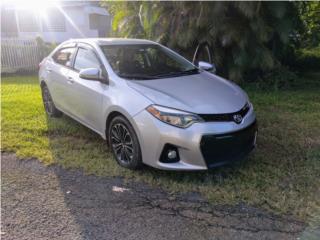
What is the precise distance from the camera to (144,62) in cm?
456

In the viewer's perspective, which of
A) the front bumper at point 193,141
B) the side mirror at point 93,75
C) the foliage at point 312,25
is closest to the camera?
the front bumper at point 193,141

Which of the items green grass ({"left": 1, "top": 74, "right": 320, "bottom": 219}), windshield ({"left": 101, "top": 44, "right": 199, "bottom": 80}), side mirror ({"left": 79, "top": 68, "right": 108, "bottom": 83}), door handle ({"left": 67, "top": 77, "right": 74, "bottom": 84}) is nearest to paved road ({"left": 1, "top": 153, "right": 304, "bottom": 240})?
green grass ({"left": 1, "top": 74, "right": 320, "bottom": 219})

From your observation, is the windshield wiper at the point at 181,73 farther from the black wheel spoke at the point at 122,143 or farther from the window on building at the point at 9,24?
the window on building at the point at 9,24

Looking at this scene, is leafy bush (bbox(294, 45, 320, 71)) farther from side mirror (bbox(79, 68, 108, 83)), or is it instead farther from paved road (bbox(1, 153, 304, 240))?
paved road (bbox(1, 153, 304, 240))

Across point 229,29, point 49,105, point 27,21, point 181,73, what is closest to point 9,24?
point 27,21

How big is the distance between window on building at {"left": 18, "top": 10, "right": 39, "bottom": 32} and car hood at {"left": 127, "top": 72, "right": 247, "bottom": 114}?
19.9 meters


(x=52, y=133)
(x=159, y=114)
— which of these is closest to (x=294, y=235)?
(x=159, y=114)

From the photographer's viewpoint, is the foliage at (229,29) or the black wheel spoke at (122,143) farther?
the foliage at (229,29)

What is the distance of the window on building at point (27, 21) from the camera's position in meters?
21.2

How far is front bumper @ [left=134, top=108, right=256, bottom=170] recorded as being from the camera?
327cm

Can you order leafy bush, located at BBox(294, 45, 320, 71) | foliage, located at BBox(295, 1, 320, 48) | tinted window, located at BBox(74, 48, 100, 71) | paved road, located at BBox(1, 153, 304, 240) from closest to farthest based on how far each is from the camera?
paved road, located at BBox(1, 153, 304, 240), tinted window, located at BBox(74, 48, 100, 71), foliage, located at BBox(295, 1, 320, 48), leafy bush, located at BBox(294, 45, 320, 71)

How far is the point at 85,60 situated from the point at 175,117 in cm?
199

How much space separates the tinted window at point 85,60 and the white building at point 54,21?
617 inches

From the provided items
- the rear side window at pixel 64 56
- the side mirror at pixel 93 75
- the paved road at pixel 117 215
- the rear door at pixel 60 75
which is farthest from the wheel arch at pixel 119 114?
the rear side window at pixel 64 56
